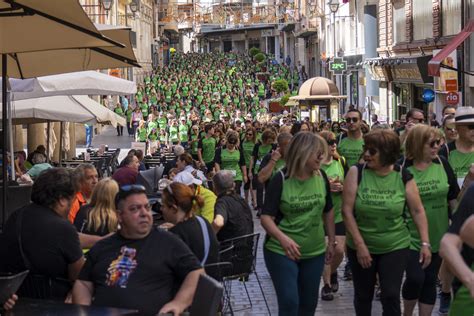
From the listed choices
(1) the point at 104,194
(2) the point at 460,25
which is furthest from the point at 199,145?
(1) the point at 104,194

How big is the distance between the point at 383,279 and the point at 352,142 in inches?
180

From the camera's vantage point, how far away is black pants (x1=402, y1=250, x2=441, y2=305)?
26.4 feet

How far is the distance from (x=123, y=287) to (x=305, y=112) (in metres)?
32.7

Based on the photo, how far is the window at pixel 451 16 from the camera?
28448 mm

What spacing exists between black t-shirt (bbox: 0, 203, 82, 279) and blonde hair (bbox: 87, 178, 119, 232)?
114 centimetres

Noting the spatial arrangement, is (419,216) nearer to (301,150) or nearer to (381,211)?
(381,211)

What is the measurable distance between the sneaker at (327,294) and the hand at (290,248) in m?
3.21

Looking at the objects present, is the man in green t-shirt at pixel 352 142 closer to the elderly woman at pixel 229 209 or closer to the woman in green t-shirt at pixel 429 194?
the elderly woman at pixel 229 209

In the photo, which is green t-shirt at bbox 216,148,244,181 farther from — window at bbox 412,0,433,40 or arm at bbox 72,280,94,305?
window at bbox 412,0,433,40

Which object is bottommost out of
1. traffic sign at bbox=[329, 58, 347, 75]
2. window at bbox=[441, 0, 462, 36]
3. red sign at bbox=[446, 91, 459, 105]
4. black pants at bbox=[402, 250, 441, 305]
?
black pants at bbox=[402, 250, 441, 305]

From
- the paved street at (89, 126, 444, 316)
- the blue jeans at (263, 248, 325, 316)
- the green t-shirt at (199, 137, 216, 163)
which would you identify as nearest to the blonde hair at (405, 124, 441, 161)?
the blue jeans at (263, 248, 325, 316)

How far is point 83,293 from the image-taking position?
19.5 feet

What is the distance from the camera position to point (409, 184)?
7684mm

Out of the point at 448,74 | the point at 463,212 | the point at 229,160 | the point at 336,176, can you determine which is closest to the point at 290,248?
the point at 463,212
